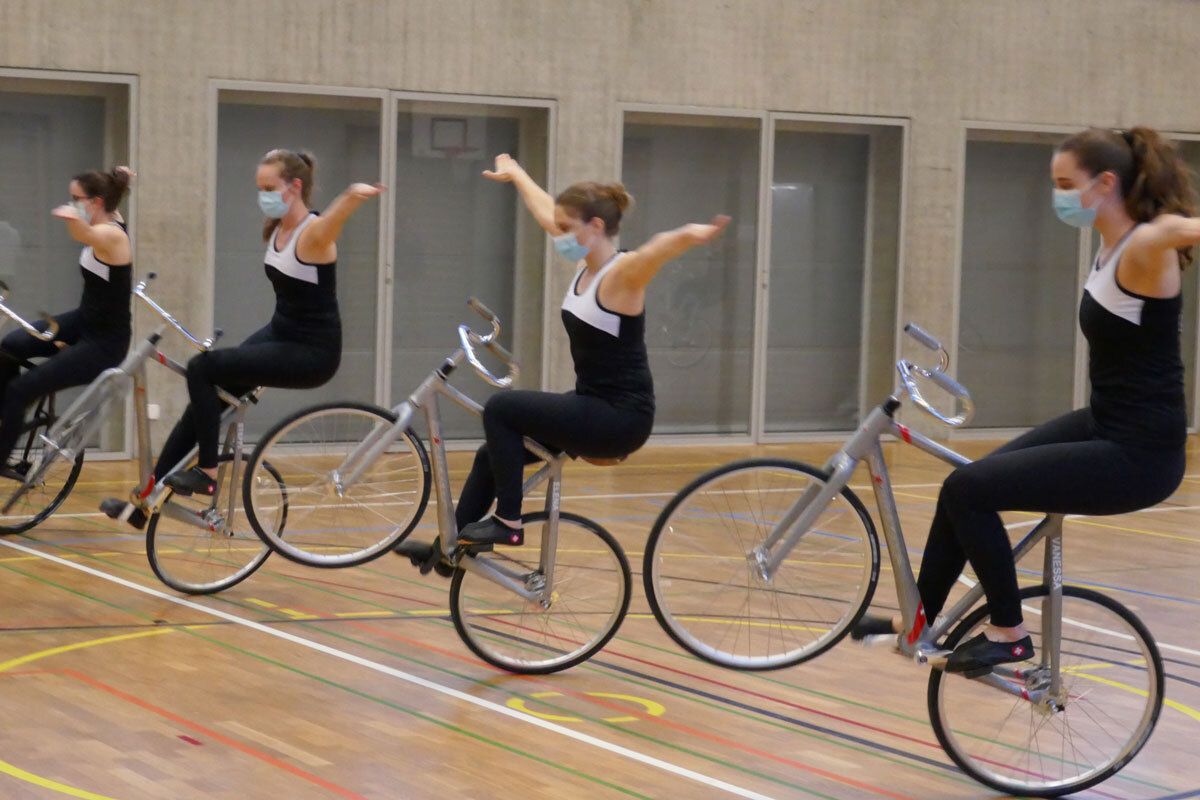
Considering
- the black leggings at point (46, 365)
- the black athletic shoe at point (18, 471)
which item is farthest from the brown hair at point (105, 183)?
the black athletic shoe at point (18, 471)

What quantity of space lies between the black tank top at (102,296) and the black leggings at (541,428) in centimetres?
296

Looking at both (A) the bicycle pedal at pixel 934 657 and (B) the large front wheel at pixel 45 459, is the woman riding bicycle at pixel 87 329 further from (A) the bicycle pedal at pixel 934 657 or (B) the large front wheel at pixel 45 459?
(A) the bicycle pedal at pixel 934 657

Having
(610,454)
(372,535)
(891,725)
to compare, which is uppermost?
(610,454)

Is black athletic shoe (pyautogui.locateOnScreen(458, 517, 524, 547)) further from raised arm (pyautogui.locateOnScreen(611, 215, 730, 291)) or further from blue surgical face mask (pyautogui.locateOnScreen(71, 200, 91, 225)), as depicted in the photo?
blue surgical face mask (pyautogui.locateOnScreen(71, 200, 91, 225))

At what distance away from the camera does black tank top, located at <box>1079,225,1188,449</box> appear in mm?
4070

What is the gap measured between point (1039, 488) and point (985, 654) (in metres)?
0.45

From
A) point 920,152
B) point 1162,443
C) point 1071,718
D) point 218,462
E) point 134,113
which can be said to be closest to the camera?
point 1162,443

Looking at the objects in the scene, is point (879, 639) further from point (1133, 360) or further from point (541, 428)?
point (541, 428)

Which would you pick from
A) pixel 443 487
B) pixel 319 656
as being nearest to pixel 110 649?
pixel 319 656

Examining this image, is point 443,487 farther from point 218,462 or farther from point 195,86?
point 195,86

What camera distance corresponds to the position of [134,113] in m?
10.8

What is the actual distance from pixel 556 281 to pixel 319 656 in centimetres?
681

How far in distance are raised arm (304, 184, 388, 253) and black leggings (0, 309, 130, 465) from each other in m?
1.68

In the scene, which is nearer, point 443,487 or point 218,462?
point 443,487
